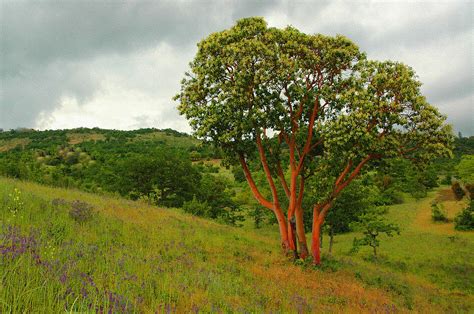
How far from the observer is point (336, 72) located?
19.3 m

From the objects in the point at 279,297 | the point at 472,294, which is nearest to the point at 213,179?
the point at 472,294

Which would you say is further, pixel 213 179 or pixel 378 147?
pixel 213 179

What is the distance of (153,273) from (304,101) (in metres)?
13.5

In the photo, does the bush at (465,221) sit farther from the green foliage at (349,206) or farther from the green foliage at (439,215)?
the green foliage at (349,206)

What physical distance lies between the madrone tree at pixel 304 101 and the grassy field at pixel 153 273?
4.61 metres

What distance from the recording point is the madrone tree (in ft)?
58.4

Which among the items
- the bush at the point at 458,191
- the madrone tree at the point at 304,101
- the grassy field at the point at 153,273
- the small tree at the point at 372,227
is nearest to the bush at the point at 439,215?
the bush at the point at 458,191

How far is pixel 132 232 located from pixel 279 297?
7.70 metres

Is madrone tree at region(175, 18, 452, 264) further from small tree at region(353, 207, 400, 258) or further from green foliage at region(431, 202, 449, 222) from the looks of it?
green foliage at region(431, 202, 449, 222)

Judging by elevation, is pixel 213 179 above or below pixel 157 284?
above

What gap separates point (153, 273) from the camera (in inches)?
341

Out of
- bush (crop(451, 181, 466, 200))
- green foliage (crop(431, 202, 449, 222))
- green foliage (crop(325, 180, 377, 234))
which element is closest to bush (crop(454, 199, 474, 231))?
green foliage (crop(431, 202, 449, 222))

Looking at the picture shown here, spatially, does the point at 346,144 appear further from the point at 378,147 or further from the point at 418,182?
the point at 418,182

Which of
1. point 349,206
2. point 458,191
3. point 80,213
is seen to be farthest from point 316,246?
point 458,191
